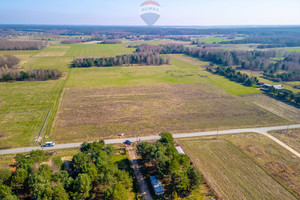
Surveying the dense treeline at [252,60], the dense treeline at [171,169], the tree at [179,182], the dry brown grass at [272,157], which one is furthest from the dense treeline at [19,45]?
the tree at [179,182]

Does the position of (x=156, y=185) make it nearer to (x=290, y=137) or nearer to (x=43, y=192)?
(x=43, y=192)

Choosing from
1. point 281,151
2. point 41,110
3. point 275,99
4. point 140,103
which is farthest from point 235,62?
point 41,110

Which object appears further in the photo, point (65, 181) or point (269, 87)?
point (269, 87)

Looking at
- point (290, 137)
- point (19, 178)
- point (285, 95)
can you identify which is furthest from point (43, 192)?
point (285, 95)

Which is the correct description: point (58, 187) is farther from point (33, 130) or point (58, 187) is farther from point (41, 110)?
point (41, 110)

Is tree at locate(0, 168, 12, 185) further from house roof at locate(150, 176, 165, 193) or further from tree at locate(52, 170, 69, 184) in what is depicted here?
house roof at locate(150, 176, 165, 193)
